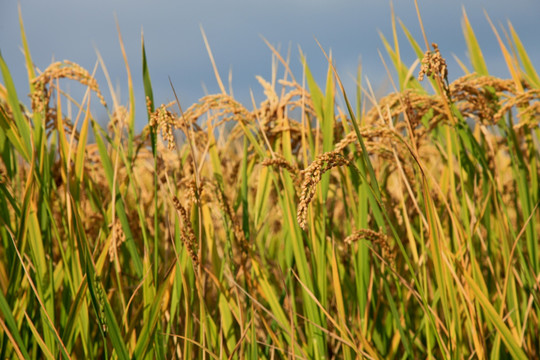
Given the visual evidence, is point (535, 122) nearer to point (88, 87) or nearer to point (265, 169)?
point (265, 169)

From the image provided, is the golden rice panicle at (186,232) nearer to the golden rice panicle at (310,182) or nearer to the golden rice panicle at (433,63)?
the golden rice panicle at (310,182)

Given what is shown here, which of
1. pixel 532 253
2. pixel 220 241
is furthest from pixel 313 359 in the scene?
pixel 220 241

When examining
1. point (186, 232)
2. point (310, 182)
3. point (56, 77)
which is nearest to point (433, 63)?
point (310, 182)

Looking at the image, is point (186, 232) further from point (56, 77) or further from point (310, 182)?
point (56, 77)

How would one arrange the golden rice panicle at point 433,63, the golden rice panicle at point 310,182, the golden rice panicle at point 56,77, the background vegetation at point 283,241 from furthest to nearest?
the golden rice panicle at point 56,77 < the background vegetation at point 283,241 < the golden rice panicle at point 433,63 < the golden rice panicle at point 310,182

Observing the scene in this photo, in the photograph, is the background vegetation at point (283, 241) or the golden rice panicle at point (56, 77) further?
the golden rice panicle at point (56, 77)

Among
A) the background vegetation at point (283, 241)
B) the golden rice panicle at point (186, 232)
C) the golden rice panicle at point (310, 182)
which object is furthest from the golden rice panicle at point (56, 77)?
the golden rice panicle at point (310, 182)

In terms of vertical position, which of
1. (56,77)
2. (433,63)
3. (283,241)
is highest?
(56,77)

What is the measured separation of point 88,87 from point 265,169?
28.1 inches

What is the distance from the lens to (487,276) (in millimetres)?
2123

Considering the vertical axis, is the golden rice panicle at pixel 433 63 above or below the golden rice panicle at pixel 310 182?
above

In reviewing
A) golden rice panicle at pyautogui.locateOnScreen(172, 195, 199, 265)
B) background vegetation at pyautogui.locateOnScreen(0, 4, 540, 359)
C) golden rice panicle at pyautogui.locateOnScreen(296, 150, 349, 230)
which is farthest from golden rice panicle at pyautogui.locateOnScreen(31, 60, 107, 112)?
golden rice panicle at pyautogui.locateOnScreen(296, 150, 349, 230)

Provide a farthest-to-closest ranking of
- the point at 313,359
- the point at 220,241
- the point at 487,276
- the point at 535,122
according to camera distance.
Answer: the point at 220,241, the point at 487,276, the point at 535,122, the point at 313,359

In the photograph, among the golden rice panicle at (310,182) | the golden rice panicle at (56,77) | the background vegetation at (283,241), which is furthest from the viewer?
the golden rice panicle at (56,77)
